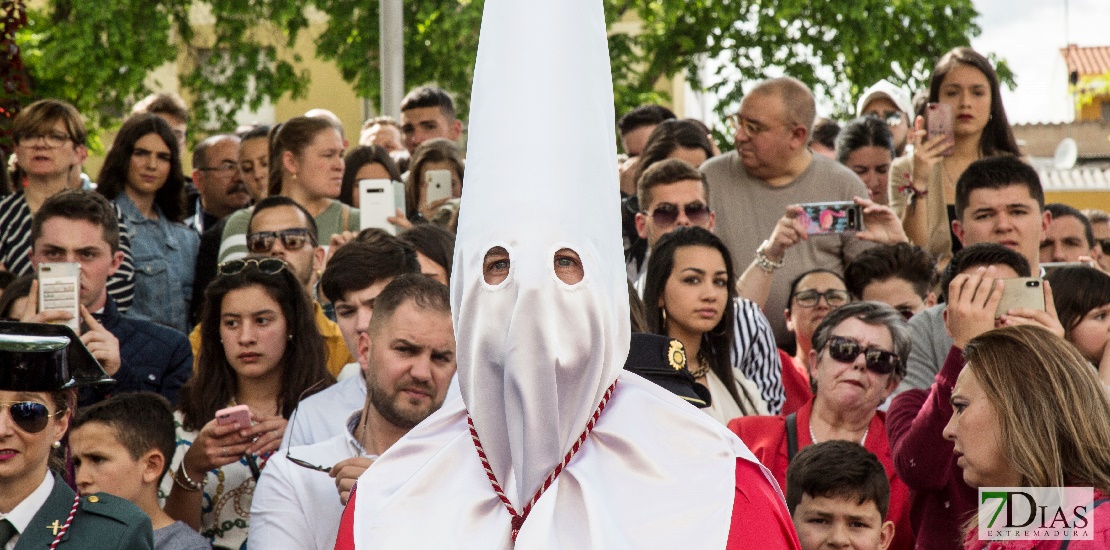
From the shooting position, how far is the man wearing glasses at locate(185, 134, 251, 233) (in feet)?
30.9

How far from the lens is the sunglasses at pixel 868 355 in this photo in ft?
18.5

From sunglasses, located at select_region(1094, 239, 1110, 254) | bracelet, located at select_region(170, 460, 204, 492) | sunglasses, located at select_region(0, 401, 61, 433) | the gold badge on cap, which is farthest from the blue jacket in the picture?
sunglasses, located at select_region(1094, 239, 1110, 254)

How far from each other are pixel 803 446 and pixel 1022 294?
93cm

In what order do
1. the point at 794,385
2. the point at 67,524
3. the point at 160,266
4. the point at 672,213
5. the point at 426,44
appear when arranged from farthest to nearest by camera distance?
the point at 426,44
the point at 160,266
the point at 672,213
the point at 794,385
the point at 67,524

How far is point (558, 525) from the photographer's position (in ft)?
10.8

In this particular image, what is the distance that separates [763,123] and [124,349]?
11.0 feet

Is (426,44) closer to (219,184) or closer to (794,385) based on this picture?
(219,184)

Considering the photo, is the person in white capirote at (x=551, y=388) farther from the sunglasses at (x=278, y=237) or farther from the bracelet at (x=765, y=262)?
the bracelet at (x=765, y=262)

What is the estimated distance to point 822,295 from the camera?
6953mm

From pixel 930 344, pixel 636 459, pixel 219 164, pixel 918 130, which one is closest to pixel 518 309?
pixel 636 459

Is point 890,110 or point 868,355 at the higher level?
point 890,110

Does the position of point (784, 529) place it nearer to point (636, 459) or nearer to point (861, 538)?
point (636, 459)

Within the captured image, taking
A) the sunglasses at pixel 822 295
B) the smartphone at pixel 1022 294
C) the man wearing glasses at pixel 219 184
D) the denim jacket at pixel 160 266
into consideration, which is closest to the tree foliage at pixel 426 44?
the man wearing glasses at pixel 219 184

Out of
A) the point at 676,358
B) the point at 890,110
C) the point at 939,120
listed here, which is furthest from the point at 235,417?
the point at 890,110
